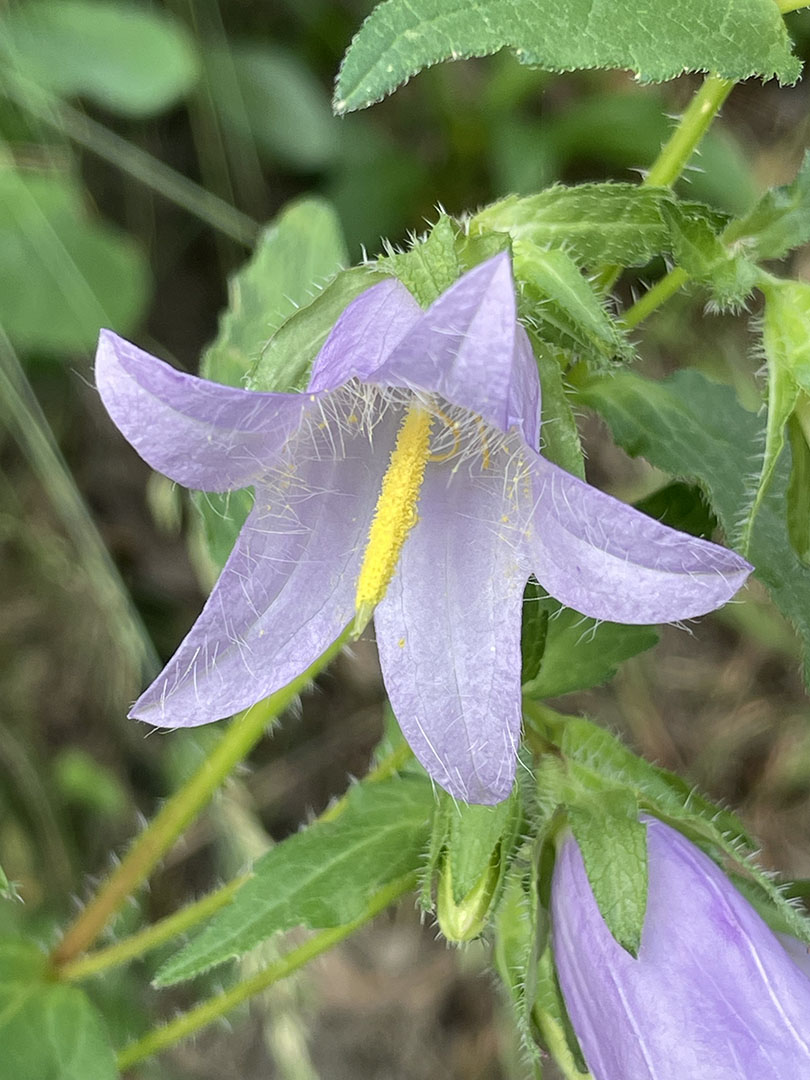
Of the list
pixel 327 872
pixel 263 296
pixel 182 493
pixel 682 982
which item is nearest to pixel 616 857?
pixel 682 982

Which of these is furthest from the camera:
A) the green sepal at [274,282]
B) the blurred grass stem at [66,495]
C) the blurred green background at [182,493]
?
the blurred green background at [182,493]

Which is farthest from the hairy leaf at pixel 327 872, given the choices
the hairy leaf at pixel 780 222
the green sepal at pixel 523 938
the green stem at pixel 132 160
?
the green stem at pixel 132 160

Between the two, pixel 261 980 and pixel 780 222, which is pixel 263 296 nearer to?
pixel 780 222

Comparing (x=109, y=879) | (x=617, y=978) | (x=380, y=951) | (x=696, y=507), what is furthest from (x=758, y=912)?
(x=380, y=951)

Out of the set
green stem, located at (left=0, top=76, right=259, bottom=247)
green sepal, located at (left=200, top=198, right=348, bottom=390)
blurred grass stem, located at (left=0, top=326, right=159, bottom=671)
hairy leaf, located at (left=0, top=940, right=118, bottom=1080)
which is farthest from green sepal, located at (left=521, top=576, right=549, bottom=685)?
green stem, located at (left=0, top=76, right=259, bottom=247)

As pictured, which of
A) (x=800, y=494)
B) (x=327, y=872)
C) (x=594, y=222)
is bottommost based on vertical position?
(x=327, y=872)

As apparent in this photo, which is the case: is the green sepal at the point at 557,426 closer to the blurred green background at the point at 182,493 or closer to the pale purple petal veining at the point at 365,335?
the pale purple petal veining at the point at 365,335

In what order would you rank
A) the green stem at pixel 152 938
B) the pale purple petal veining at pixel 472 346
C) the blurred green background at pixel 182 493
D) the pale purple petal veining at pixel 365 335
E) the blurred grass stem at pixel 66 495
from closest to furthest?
the pale purple petal veining at pixel 472 346 < the pale purple petal veining at pixel 365 335 < the green stem at pixel 152 938 < the blurred grass stem at pixel 66 495 < the blurred green background at pixel 182 493
